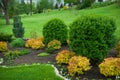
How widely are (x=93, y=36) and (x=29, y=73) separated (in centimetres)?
246

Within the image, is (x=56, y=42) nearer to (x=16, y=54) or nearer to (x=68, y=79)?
(x=16, y=54)

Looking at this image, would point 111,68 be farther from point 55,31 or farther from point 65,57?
point 55,31

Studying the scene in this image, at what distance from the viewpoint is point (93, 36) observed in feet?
33.9

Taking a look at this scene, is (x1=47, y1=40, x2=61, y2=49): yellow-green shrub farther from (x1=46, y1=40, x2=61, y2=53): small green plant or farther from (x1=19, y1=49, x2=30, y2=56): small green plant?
(x1=19, y1=49, x2=30, y2=56): small green plant

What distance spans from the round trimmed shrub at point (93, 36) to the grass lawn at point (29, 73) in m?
1.31

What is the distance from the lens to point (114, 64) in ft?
30.4

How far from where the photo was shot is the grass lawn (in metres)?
9.55

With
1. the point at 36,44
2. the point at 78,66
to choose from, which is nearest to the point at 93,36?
the point at 78,66

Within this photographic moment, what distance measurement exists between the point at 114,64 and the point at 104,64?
312 millimetres

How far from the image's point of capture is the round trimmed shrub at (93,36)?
10.3 metres

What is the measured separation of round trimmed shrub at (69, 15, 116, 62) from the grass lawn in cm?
131

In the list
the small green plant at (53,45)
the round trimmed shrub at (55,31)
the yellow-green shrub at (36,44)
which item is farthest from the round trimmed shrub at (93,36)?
the yellow-green shrub at (36,44)

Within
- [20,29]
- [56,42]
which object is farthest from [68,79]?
[20,29]

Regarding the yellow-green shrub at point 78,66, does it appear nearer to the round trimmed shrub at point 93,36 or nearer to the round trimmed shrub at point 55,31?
the round trimmed shrub at point 93,36
